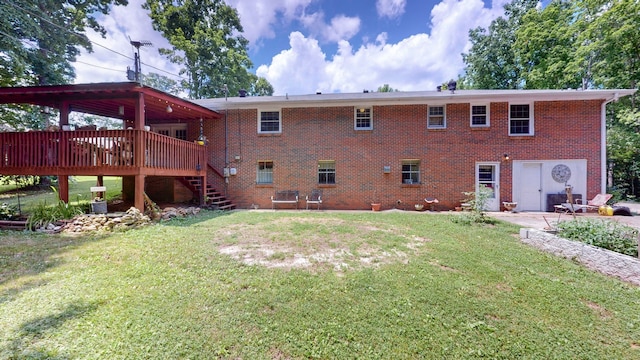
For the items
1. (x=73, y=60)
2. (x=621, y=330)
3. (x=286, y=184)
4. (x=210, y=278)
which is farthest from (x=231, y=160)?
(x=73, y=60)

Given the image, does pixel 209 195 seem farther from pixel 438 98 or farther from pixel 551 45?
pixel 551 45

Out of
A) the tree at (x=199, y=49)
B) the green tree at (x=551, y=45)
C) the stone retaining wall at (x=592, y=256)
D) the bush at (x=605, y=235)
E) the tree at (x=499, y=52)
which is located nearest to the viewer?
the stone retaining wall at (x=592, y=256)

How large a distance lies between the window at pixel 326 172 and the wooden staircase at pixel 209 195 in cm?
435

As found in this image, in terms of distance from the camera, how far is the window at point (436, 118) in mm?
10672

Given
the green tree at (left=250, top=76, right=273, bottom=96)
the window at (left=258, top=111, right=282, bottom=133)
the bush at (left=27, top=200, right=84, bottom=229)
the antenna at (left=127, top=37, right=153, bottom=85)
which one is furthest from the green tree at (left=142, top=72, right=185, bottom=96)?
the bush at (left=27, top=200, right=84, bottom=229)

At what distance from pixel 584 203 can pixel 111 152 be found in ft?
56.8

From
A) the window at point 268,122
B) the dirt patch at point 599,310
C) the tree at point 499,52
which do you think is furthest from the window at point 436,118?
the tree at point 499,52

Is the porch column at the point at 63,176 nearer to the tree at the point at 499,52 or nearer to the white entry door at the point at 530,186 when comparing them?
the white entry door at the point at 530,186

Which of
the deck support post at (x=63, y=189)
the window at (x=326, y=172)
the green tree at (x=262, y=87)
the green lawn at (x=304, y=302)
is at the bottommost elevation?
the green lawn at (x=304, y=302)

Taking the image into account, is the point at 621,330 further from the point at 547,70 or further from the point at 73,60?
the point at 73,60

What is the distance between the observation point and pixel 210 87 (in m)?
23.8

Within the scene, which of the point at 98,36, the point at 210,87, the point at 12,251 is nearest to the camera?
the point at 12,251

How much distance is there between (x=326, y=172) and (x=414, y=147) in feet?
13.4

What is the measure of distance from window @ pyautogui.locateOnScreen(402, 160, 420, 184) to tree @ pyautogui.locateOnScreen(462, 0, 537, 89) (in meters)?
18.0
